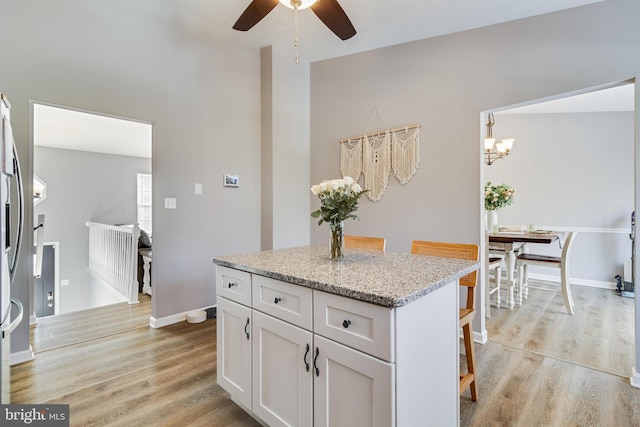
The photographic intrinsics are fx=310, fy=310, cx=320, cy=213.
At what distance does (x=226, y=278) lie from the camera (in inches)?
68.2

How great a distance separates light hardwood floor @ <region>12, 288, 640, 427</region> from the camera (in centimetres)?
173

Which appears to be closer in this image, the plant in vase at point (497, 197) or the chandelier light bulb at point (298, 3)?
the chandelier light bulb at point (298, 3)

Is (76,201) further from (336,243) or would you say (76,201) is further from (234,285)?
(336,243)

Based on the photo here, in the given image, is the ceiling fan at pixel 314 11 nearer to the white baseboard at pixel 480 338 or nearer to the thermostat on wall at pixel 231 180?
the thermostat on wall at pixel 231 180

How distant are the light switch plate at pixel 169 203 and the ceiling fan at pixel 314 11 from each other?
168cm

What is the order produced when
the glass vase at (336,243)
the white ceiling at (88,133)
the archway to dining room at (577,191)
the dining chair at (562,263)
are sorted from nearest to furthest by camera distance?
the glass vase at (336,243) < the dining chair at (562,263) < the archway to dining room at (577,191) < the white ceiling at (88,133)

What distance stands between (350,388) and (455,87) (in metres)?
2.71

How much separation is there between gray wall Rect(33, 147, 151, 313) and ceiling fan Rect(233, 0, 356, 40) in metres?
5.47

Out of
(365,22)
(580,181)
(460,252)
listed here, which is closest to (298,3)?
(365,22)

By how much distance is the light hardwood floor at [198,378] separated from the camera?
173cm

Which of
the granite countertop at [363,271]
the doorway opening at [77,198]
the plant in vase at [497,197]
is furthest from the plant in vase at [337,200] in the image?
the doorway opening at [77,198]

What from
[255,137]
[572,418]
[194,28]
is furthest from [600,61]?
[194,28]

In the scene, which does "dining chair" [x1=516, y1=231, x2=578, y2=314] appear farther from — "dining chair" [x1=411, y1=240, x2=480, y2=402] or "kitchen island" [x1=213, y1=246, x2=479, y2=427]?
"kitchen island" [x1=213, y1=246, x2=479, y2=427]

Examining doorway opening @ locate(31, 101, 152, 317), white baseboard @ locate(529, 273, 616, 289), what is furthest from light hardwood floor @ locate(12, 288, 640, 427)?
doorway opening @ locate(31, 101, 152, 317)
